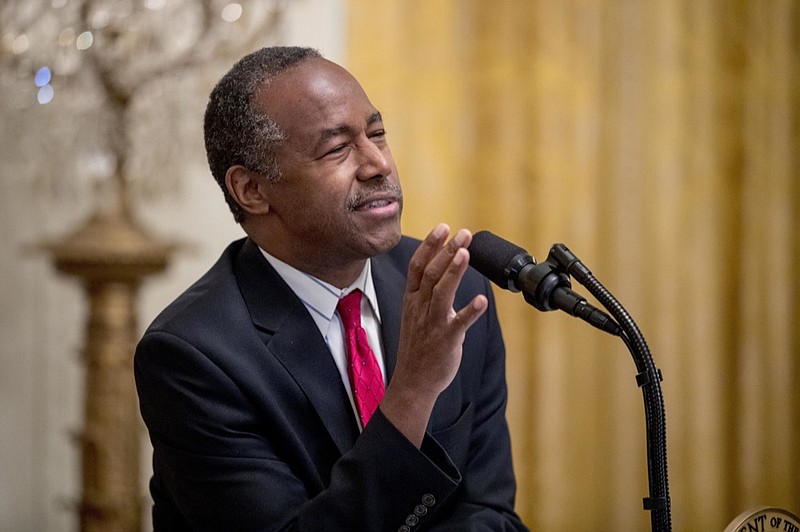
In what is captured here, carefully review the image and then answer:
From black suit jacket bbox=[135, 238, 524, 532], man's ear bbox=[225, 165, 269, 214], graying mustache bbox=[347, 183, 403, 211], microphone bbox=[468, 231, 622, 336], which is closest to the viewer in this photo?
microphone bbox=[468, 231, 622, 336]

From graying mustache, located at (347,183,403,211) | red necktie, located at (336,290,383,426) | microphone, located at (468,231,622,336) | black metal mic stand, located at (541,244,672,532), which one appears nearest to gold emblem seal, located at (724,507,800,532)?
black metal mic stand, located at (541,244,672,532)

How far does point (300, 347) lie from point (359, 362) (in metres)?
0.10

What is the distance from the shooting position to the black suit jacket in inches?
57.1

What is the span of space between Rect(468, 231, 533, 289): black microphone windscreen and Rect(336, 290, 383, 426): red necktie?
39 centimetres

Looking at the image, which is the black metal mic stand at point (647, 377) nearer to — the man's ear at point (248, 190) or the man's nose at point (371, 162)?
the man's nose at point (371, 162)

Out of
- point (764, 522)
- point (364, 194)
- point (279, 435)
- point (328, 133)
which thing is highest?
point (328, 133)

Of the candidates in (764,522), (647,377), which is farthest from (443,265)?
(764,522)

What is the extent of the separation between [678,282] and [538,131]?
2.25 ft

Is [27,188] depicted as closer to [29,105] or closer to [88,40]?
[29,105]

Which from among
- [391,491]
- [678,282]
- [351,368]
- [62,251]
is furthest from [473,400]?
[678,282]

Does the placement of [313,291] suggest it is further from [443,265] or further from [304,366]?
[443,265]

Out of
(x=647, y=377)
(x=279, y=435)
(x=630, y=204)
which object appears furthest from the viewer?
(x=630, y=204)

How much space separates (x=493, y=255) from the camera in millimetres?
1321

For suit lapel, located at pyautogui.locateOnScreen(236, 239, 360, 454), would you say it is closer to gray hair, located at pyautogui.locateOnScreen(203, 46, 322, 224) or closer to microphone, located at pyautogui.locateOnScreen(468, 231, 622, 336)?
gray hair, located at pyautogui.locateOnScreen(203, 46, 322, 224)
